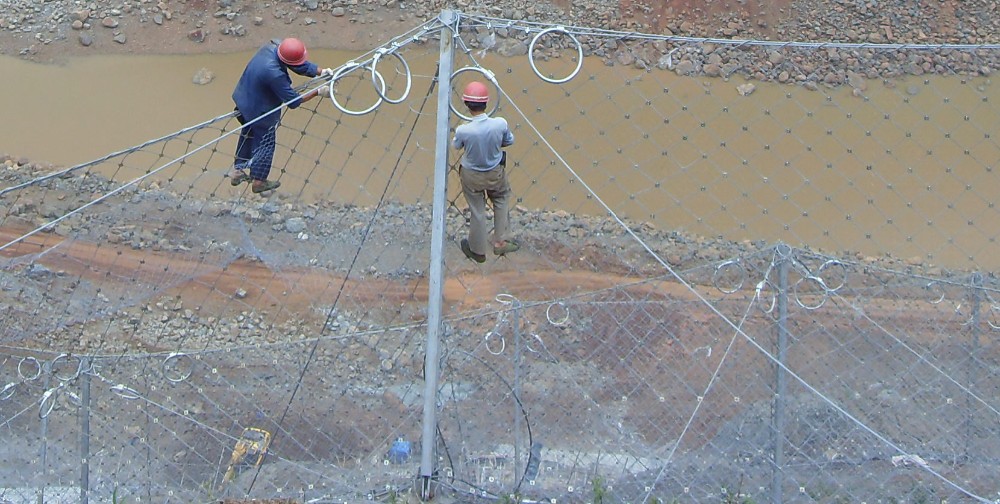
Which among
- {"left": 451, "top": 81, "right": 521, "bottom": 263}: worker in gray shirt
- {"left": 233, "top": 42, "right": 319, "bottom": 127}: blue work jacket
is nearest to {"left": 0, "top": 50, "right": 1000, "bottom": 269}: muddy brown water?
{"left": 233, "top": 42, "right": 319, "bottom": 127}: blue work jacket

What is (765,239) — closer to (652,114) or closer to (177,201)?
(652,114)

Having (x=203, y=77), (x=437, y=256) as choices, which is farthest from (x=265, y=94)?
(x=203, y=77)

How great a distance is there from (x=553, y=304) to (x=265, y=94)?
198 cm

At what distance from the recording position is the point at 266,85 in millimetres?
6020

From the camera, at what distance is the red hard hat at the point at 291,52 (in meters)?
5.84

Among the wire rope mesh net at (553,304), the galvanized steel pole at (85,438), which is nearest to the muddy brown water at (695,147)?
the wire rope mesh net at (553,304)

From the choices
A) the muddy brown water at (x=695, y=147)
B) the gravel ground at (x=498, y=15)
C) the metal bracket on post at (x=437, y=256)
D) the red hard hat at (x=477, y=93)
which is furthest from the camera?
the gravel ground at (x=498, y=15)

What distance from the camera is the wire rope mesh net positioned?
579cm

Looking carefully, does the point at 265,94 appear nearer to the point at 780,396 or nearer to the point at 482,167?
the point at 482,167

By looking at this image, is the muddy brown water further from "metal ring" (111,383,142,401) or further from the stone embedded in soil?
"metal ring" (111,383,142,401)

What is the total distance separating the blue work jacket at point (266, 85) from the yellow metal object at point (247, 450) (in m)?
1.80

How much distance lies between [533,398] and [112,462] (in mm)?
2716

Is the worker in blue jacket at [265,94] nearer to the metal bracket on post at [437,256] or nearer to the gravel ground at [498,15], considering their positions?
the metal bracket on post at [437,256]

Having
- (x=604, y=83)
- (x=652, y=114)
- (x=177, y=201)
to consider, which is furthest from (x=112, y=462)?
(x=604, y=83)
